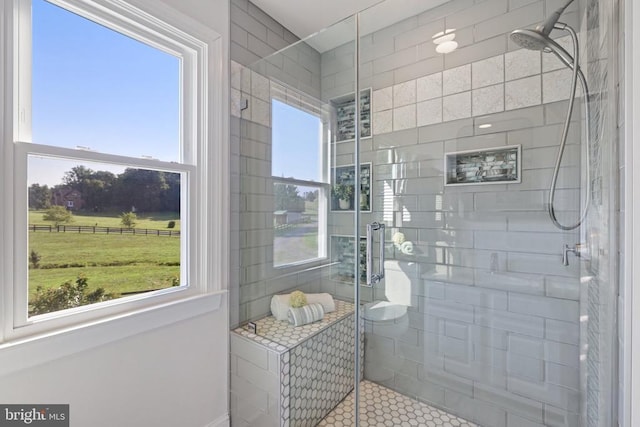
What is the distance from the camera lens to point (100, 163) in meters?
1.28

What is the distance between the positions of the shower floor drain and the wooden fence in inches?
55.5

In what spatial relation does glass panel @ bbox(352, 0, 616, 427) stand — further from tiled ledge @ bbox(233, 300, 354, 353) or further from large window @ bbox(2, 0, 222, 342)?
large window @ bbox(2, 0, 222, 342)

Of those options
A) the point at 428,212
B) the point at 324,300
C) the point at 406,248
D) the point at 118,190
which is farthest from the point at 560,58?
the point at 118,190

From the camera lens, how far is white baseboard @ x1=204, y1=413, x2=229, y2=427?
1642 millimetres

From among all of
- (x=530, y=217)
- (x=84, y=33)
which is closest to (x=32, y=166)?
(x=84, y=33)

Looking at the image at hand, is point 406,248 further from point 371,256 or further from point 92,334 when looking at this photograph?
point 92,334

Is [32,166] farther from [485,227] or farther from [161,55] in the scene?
[485,227]

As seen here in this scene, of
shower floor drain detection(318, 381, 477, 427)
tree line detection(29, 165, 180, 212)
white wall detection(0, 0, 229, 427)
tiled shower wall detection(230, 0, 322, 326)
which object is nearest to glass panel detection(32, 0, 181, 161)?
tree line detection(29, 165, 180, 212)

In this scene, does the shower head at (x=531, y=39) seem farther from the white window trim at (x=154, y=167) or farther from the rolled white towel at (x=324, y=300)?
the rolled white towel at (x=324, y=300)

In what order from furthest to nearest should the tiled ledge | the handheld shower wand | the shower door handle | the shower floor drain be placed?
the shower door handle < the shower floor drain < the tiled ledge < the handheld shower wand

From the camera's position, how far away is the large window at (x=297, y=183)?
74.1 inches

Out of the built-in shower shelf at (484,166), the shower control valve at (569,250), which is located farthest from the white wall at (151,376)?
the shower control valve at (569,250)

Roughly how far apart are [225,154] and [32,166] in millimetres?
838

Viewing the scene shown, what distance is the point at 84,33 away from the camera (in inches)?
48.8
